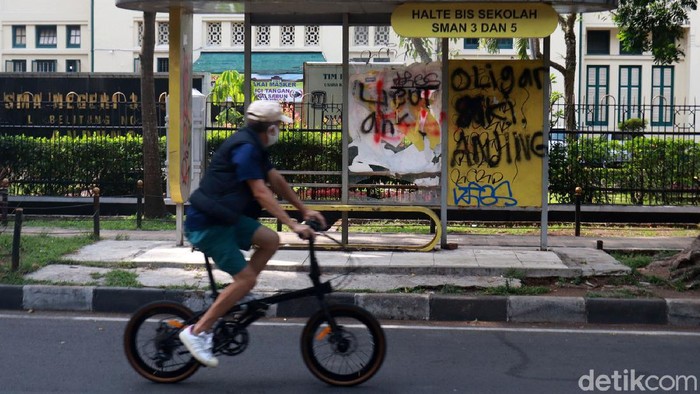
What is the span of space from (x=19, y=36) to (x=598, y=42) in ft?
82.0

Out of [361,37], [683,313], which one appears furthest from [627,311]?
[361,37]

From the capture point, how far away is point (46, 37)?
139 ft

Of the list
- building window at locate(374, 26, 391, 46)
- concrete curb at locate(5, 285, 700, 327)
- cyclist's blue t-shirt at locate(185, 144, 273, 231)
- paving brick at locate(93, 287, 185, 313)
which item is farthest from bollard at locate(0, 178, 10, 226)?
cyclist's blue t-shirt at locate(185, 144, 273, 231)

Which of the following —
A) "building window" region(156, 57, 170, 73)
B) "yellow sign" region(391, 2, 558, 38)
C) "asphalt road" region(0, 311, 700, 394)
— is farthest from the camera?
"building window" region(156, 57, 170, 73)

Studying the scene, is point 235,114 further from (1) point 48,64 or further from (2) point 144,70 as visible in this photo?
(1) point 48,64

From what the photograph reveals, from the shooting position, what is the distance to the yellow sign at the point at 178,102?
35.3 ft

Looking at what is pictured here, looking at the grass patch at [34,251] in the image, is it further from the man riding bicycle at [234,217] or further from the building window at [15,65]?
the building window at [15,65]

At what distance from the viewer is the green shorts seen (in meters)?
6.00

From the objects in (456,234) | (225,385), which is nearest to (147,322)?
(225,385)

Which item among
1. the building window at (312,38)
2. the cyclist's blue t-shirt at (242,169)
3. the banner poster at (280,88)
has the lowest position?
the cyclist's blue t-shirt at (242,169)

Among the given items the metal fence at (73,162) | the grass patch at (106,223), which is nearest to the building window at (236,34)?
the metal fence at (73,162)

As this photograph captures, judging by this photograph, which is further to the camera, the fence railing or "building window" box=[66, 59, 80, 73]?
"building window" box=[66, 59, 80, 73]

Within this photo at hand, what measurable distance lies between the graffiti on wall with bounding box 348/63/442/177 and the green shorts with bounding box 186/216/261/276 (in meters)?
5.33

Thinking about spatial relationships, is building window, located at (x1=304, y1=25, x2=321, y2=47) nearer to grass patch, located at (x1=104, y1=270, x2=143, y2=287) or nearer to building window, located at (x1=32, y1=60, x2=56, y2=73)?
building window, located at (x1=32, y1=60, x2=56, y2=73)
